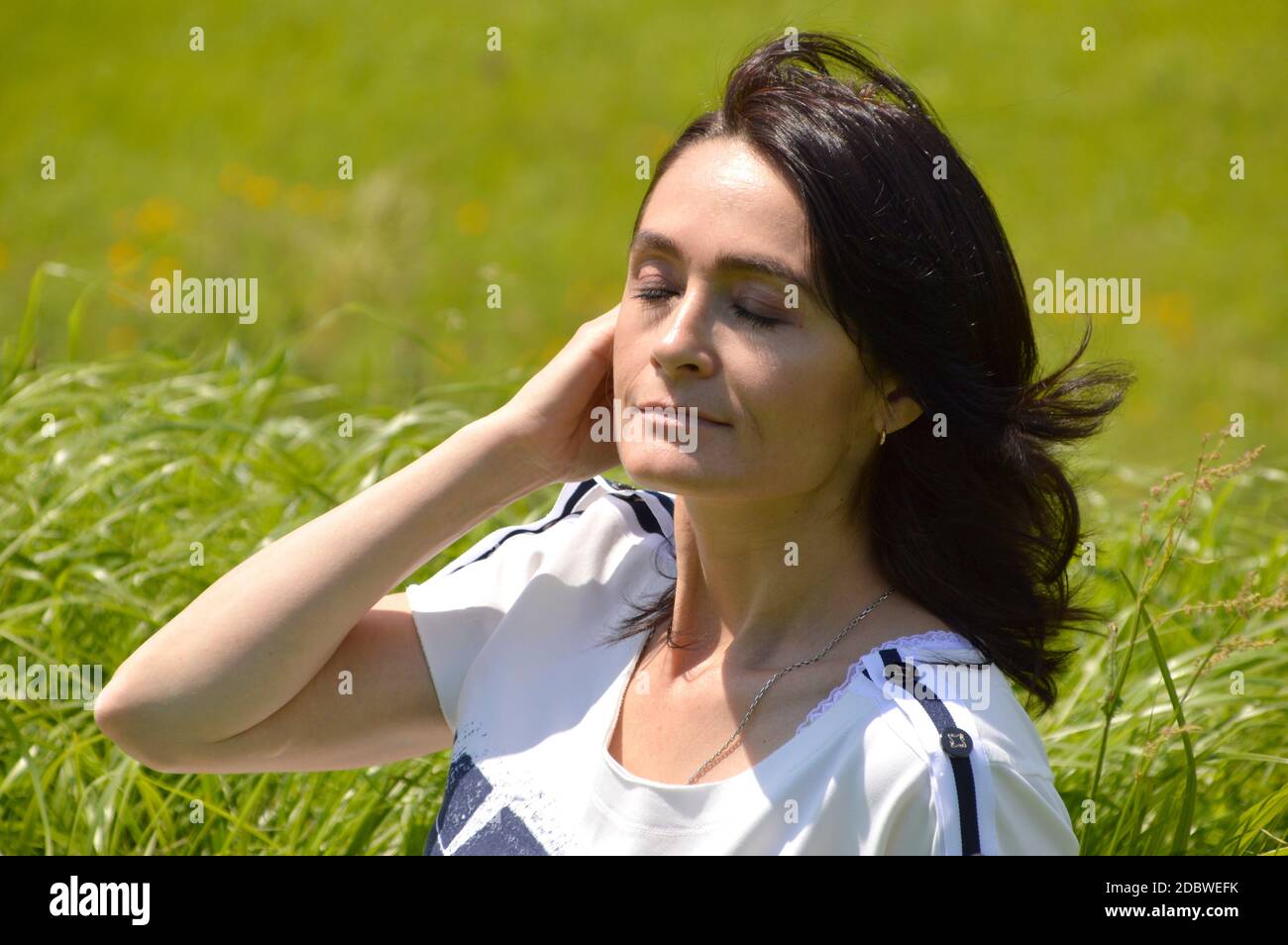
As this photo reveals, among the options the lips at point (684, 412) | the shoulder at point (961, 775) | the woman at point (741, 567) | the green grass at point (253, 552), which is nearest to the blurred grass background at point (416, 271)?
Answer: the green grass at point (253, 552)

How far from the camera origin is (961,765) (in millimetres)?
1788

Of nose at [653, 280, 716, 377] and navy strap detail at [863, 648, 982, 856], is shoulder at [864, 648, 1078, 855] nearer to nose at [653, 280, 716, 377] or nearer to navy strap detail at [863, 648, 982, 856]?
navy strap detail at [863, 648, 982, 856]

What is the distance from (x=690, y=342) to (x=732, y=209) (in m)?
0.18

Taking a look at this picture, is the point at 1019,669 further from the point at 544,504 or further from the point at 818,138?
the point at 544,504

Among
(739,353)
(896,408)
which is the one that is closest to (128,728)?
(739,353)

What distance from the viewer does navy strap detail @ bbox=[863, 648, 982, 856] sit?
1.77 m

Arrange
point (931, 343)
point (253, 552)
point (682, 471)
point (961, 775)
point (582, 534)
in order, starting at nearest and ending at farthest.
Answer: point (961, 775), point (682, 471), point (931, 343), point (582, 534), point (253, 552)

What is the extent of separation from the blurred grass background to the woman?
1.90 ft

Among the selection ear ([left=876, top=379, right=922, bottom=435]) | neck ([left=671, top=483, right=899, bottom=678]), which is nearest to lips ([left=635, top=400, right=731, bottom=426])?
neck ([left=671, top=483, right=899, bottom=678])

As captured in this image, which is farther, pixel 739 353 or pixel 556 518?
pixel 556 518

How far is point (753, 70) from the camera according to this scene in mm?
2221

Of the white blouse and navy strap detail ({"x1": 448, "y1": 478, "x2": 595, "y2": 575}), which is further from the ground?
navy strap detail ({"x1": 448, "y1": 478, "x2": 595, "y2": 575})

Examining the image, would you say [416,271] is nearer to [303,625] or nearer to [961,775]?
[303,625]

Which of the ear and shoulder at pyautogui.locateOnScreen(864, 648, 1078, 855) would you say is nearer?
shoulder at pyautogui.locateOnScreen(864, 648, 1078, 855)
